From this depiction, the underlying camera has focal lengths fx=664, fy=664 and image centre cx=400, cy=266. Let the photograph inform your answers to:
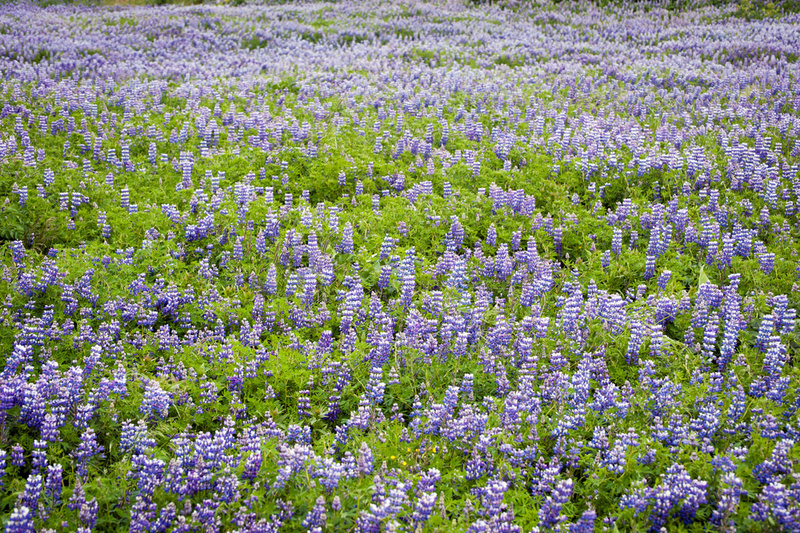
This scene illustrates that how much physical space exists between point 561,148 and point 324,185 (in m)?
3.75

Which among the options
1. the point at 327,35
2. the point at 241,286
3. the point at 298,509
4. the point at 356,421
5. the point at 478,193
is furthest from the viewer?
the point at 327,35

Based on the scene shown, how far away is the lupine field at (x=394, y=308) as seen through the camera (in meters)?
4.11

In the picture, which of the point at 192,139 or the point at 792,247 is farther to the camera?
the point at 192,139

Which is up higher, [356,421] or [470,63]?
[470,63]

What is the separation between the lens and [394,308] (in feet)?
21.0

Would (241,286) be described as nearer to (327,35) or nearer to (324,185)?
(324,185)

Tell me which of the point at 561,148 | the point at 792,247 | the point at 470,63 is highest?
the point at 470,63

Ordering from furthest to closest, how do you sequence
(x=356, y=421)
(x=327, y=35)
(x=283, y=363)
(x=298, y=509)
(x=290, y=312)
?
(x=327, y=35) → (x=290, y=312) → (x=283, y=363) → (x=356, y=421) → (x=298, y=509)

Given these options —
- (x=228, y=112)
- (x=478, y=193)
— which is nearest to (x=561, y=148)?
(x=478, y=193)

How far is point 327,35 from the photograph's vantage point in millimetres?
21516

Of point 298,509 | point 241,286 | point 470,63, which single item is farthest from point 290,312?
point 470,63

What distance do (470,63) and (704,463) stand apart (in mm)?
15310

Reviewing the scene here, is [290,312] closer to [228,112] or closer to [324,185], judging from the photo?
[324,185]

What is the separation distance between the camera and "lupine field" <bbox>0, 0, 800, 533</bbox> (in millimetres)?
4105
